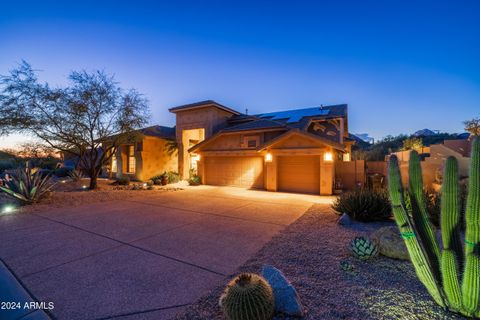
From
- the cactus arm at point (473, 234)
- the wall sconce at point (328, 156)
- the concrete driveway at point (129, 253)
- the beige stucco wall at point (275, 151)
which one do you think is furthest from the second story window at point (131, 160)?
the cactus arm at point (473, 234)

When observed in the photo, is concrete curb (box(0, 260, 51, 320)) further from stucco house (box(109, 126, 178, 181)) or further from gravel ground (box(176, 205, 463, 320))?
stucco house (box(109, 126, 178, 181))

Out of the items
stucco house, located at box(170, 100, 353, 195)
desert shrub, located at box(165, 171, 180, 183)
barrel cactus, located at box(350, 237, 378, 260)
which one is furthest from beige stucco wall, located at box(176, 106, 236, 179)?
barrel cactus, located at box(350, 237, 378, 260)

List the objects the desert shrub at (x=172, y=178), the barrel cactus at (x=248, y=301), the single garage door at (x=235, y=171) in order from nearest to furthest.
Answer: the barrel cactus at (x=248, y=301), the single garage door at (x=235, y=171), the desert shrub at (x=172, y=178)

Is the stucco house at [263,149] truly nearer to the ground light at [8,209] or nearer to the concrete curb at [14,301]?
the ground light at [8,209]

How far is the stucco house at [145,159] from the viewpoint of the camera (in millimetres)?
18125

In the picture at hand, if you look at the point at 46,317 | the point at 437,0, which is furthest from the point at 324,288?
the point at 437,0

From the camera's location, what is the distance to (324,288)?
9.31 ft

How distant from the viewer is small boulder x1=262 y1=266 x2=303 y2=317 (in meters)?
2.29

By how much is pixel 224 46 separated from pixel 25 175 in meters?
14.8

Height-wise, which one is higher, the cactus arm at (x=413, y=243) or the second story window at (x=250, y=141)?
the second story window at (x=250, y=141)

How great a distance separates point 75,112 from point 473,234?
15016 mm

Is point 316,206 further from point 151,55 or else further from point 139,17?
point 151,55

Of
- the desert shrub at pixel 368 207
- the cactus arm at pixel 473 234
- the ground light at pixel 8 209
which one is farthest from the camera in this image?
the ground light at pixel 8 209

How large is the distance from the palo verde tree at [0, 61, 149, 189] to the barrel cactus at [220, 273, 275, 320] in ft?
43.4
